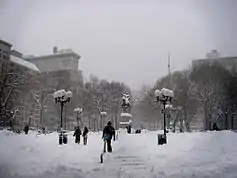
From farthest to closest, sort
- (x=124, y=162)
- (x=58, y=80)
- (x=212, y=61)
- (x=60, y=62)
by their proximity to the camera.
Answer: (x=60, y=62), (x=58, y=80), (x=212, y=61), (x=124, y=162)

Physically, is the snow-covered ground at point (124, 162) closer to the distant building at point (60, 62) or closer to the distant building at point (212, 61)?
the distant building at point (212, 61)

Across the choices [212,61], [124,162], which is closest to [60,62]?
[212,61]

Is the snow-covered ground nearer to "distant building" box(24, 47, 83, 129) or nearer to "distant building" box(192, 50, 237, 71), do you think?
"distant building" box(192, 50, 237, 71)

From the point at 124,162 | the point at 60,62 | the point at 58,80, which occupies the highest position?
the point at 60,62

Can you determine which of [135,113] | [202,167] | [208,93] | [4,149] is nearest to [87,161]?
[4,149]

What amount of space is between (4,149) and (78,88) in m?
30.6

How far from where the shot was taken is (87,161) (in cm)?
870

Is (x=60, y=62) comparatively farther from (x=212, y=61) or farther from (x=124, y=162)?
(x=124, y=162)

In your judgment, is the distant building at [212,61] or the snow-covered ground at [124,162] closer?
the snow-covered ground at [124,162]

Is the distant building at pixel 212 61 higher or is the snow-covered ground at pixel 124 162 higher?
the distant building at pixel 212 61

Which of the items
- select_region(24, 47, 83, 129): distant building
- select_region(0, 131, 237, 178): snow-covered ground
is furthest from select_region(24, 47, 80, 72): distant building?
select_region(0, 131, 237, 178): snow-covered ground

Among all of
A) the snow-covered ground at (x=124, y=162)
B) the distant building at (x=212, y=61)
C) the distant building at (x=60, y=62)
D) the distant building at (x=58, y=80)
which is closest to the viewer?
the snow-covered ground at (x=124, y=162)

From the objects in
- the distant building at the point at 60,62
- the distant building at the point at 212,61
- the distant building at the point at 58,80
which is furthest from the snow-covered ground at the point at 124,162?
the distant building at the point at 60,62

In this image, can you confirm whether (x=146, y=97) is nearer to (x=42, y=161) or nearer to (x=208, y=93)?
(x=208, y=93)
